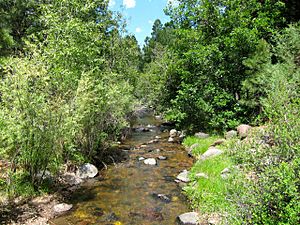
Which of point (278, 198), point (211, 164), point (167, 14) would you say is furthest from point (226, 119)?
point (278, 198)

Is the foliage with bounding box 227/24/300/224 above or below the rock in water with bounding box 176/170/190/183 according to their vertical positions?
above

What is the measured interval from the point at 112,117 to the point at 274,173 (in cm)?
1107

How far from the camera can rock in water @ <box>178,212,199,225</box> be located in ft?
27.0

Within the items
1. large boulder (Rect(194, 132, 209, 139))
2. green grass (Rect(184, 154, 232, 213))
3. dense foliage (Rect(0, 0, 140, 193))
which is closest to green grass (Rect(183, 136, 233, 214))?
green grass (Rect(184, 154, 232, 213))

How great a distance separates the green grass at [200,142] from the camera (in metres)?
15.2

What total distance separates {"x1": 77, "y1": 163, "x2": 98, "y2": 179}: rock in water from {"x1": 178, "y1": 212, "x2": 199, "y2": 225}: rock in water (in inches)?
209

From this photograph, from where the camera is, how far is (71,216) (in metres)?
8.89

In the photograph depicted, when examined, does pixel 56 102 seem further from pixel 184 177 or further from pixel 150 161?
pixel 150 161

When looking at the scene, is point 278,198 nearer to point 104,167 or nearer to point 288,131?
point 288,131

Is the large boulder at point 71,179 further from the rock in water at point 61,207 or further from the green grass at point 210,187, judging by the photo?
the green grass at point 210,187

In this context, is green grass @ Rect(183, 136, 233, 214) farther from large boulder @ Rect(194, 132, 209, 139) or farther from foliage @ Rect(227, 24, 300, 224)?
large boulder @ Rect(194, 132, 209, 139)

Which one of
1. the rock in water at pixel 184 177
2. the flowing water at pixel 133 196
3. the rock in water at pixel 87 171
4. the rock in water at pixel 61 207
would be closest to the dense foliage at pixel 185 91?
the rock in water at pixel 184 177

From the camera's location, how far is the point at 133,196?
1074 centimetres

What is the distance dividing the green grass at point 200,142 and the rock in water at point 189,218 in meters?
6.65
